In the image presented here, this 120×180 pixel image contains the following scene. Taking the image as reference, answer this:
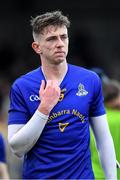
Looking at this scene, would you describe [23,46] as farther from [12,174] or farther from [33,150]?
[33,150]

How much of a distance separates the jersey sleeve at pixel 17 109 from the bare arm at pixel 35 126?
5 centimetres

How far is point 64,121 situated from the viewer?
584 centimetres

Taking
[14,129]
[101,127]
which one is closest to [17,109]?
[14,129]

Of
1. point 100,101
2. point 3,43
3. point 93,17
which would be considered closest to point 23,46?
point 3,43

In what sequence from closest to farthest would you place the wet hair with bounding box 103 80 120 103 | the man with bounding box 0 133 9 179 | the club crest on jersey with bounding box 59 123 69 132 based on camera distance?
the club crest on jersey with bounding box 59 123 69 132 → the man with bounding box 0 133 9 179 → the wet hair with bounding box 103 80 120 103

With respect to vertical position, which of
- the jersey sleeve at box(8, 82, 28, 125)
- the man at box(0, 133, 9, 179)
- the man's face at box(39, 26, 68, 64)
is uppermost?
the man's face at box(39, 26, 68, 64)

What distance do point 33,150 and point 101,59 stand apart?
42.2 feet

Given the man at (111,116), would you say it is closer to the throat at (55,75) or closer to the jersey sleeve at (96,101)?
the jersey sleeve at (96,101)

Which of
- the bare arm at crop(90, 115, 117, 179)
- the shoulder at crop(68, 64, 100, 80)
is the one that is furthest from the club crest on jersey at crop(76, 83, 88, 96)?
the bare arm at crop(90, 115, 117, 179)

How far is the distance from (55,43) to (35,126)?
62 cm

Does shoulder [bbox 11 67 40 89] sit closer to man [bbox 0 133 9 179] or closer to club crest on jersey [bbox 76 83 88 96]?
club crest on jersey [bbox 76 83 88 96]

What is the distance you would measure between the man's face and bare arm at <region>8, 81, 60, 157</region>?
191 mm

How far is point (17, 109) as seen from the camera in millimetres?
5887

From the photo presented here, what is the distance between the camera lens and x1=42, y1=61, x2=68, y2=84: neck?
19.7 ft
